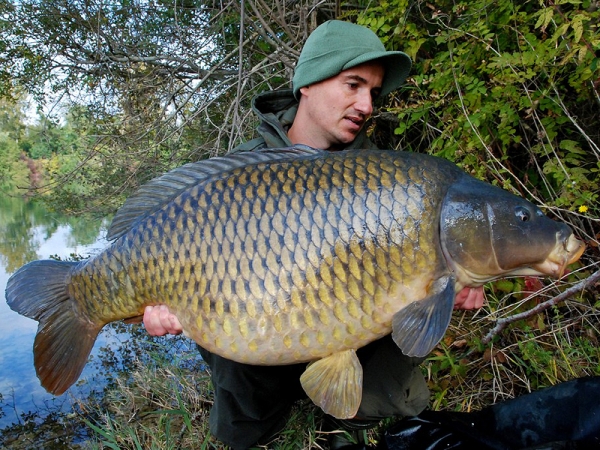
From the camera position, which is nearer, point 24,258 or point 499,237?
point 499,237

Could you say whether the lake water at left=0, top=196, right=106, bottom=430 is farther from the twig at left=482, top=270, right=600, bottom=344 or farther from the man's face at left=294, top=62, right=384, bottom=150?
the twig at left=482, top=270, right=600, bottom=344

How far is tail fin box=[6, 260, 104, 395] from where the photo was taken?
4.30 ft

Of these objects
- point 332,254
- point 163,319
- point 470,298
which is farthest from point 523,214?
point 163,319

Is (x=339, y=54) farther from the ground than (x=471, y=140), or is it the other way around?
(x=339, y=54)

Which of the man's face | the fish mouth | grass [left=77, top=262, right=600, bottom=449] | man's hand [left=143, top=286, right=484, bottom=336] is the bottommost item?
grass [left=77, top=262, right=600, bottom=449]

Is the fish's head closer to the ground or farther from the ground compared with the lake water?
farther from the ground

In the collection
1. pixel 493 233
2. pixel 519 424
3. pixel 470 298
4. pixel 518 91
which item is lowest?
pixel 519 424

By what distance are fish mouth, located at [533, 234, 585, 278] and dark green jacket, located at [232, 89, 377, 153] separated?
2.69 ft

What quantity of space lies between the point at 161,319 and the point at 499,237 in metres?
0.84

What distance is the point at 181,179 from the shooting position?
1303mm

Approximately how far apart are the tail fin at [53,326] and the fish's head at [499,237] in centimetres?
94

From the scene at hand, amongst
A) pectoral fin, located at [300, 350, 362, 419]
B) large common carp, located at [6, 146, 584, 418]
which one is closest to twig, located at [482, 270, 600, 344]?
large common carp, located at [6, 146, 584, 418]

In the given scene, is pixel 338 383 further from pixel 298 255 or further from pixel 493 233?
pixel 493 233

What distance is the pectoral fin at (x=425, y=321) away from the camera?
1077 mm
